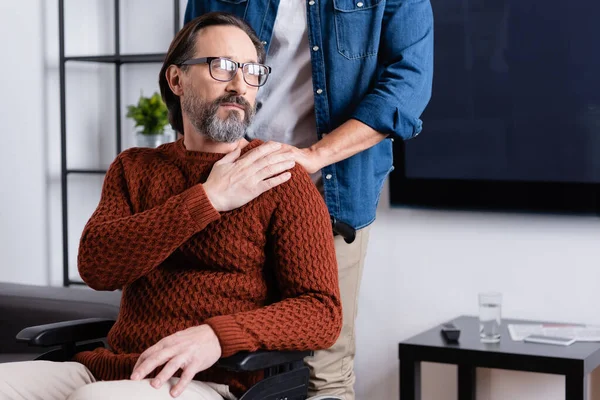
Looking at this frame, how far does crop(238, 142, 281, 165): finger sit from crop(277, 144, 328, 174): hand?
0.04 metres

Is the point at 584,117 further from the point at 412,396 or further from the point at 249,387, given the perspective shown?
the point at 249,387

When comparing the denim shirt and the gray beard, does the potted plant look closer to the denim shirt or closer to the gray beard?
the denim shirt

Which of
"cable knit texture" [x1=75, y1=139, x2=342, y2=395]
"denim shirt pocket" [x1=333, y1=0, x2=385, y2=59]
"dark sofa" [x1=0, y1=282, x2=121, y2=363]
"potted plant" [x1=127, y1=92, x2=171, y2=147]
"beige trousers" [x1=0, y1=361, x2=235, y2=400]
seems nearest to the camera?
"beige trousers" [x1=0, y1=361, x2=235, y2=400]

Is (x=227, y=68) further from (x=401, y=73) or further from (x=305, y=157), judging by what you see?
(x=401, y=73)

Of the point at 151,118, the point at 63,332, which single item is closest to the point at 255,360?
the point at 63,332

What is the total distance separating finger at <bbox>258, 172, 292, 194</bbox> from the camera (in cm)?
179

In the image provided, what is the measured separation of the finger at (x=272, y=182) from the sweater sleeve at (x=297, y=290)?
0.12ft

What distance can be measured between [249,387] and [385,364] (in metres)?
1.44

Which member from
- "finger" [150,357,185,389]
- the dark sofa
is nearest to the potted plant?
the dark sofa

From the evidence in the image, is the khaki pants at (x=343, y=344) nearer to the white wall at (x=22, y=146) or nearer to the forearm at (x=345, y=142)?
the forearm at (x=345, y=142)

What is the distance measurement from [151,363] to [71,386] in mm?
275

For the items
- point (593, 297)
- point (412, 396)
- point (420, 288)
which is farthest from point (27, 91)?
point (593, 297)

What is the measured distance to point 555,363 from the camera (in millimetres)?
2416

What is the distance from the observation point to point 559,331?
2662mm
